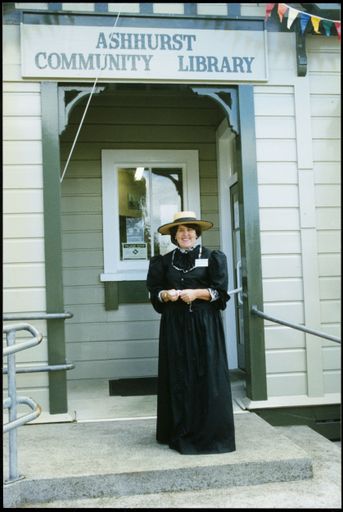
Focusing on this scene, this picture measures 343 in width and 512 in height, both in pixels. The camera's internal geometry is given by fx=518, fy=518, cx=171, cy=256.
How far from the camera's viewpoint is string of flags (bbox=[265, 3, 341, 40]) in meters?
4.34

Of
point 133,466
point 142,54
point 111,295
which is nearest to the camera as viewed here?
point 133,466

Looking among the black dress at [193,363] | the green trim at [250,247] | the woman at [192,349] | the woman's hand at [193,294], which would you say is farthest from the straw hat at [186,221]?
the green trim at [250,247]

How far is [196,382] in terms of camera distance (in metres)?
3.46

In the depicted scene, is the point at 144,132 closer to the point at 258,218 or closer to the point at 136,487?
the point at 258,218

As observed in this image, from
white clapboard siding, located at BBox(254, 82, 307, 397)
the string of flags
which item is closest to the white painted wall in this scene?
white clapboard siding, located at BBox(254, 82, 307, 397)

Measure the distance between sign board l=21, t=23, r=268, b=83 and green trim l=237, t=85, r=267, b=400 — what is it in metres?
0.26

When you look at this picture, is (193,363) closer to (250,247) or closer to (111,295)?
(250,247)

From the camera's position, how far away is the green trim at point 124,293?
18.6ft

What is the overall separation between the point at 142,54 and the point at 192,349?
252cm

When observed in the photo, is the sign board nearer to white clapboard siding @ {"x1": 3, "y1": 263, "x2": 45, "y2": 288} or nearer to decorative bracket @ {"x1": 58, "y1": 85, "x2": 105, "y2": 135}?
decorative bracket @ {"x1": 58, "y1": 85, "x2": 105, "y2": 135}

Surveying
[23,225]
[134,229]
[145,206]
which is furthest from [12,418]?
[145,206]

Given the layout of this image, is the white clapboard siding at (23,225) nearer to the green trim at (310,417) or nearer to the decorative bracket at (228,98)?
the decorative bracket at (228,98)

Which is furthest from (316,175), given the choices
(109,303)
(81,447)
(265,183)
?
(81,447)

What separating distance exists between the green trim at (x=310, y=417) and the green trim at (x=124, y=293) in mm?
1894
